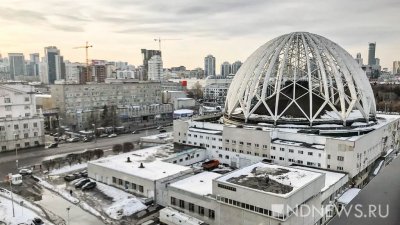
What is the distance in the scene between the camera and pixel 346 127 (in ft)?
108

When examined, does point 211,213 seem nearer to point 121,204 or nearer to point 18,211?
point 121,204

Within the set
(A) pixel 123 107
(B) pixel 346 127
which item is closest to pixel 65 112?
(A) pixel 123 107

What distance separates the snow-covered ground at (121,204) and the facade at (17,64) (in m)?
177

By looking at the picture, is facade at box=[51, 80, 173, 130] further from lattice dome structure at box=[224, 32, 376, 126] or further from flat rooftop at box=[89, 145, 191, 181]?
lattice dome structure at box=[224, 32, 376, 126]

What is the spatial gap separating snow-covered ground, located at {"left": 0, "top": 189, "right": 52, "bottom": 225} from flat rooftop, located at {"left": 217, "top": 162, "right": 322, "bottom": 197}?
481 inches

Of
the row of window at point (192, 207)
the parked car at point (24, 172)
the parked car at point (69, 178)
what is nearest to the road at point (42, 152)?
the parked car at point (24, 172)

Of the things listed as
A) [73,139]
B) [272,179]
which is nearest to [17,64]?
[73,139]

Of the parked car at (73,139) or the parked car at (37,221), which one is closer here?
the parked car at (37,221)

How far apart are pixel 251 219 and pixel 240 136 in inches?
579

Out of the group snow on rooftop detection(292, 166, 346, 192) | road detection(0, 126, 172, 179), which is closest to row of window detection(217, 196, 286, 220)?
snow on rooftop detection(292, 166, 346, 192)

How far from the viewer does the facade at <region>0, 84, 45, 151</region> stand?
138ft

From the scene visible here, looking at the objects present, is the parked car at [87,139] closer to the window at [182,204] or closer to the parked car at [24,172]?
the parked car at [24,172]

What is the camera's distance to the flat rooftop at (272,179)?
758 inches

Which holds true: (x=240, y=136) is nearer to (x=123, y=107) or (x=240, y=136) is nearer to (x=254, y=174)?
(x=254, y=174)
